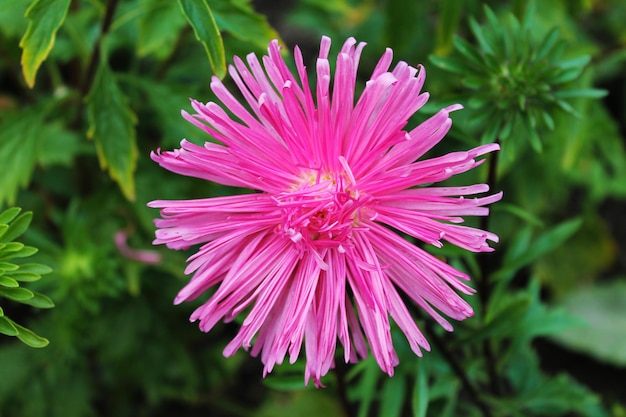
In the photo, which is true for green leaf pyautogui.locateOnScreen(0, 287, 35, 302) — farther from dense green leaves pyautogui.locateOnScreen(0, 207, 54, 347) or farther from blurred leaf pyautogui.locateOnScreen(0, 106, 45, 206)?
blurred leaf pyautogui.locateOnScreen(0, 106, 45, 206)

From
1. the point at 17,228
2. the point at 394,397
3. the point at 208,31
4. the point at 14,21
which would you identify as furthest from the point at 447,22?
the point at 17,228

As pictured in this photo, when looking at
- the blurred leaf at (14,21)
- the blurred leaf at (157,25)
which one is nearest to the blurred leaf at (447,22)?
the blurred leaf at (157,25)

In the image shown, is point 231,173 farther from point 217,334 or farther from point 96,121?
point 217,334

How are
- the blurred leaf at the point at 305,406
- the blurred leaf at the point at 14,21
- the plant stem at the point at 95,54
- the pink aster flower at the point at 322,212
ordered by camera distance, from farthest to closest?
the blurred leaf at the point at 305,406
the blurred leaf at the point at 14,21
the plant stem at the point at 95,54
the pink aster flower at the point at 322,212

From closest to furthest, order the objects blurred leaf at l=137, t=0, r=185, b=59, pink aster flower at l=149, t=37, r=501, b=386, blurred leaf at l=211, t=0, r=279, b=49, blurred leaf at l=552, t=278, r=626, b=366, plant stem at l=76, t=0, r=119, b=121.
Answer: pink aster flower at l=149, t=37, r=501, b=386 → blurred leaf at l=211, t=0, r=279, b=49 → plant stem at l=76, t=0, r=119, b=121 → blurred leaf at l=137, t=0, r=185, b=59 → blurred leaf at l=552, t=278, r=626, b=366

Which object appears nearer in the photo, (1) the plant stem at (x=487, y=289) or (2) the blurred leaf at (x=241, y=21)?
(1) the plant stem at (x=487, y=289)

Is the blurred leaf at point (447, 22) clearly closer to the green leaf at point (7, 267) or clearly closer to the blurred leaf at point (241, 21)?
the blurred leaf at point (241, 21)

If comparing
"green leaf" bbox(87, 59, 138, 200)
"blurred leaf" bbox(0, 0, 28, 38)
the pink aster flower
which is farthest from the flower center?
"blurred leaf" bbox(0, 0, 28, 38)

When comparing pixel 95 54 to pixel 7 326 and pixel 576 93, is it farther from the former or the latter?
pixel 576 93
